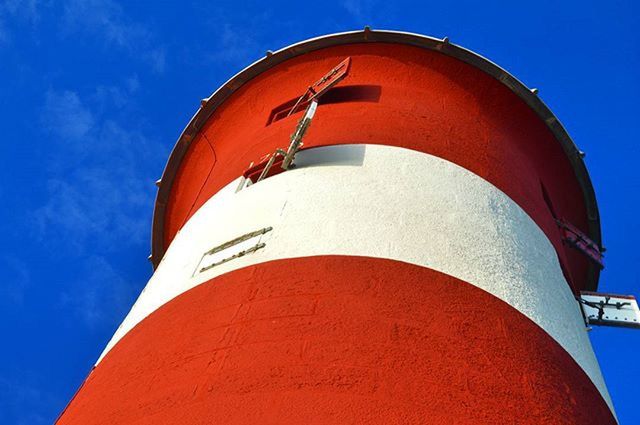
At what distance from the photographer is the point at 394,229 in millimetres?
5395

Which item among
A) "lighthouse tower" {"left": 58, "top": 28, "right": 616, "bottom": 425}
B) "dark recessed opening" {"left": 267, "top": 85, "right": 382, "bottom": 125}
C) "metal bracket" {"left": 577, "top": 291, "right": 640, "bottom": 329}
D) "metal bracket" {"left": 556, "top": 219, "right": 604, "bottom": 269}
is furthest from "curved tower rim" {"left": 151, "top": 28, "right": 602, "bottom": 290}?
"metal bracket" {"left": 577, "top": 291, "right": 640, "bottom": 329}

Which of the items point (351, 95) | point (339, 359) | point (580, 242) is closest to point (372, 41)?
point (351, 95)

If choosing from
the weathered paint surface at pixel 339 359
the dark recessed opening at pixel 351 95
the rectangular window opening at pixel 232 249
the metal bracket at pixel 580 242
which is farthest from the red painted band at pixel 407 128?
the weathered paint surface at pixel 339 359

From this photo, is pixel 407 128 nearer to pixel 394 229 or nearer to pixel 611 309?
pixel 394 229

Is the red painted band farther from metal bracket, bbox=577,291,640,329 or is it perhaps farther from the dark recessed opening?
metal bracket, bbox=577,291,640,329

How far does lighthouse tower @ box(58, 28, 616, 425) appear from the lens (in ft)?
13.4

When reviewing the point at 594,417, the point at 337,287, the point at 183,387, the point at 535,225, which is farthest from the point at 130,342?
the point at 535,225

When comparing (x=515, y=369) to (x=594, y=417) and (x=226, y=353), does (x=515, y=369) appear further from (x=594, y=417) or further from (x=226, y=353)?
(x=226, y=353)

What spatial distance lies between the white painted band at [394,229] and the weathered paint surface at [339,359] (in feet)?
0.67

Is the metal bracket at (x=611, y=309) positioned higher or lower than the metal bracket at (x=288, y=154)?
lower

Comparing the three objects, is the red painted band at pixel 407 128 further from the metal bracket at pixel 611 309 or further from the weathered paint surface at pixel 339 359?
the weathered paint surface at pixel 339 359

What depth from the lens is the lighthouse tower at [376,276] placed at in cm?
408

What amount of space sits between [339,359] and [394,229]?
1533 mm

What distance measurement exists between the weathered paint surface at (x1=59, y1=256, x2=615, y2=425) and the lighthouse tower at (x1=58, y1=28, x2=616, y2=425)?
0.5 inches
